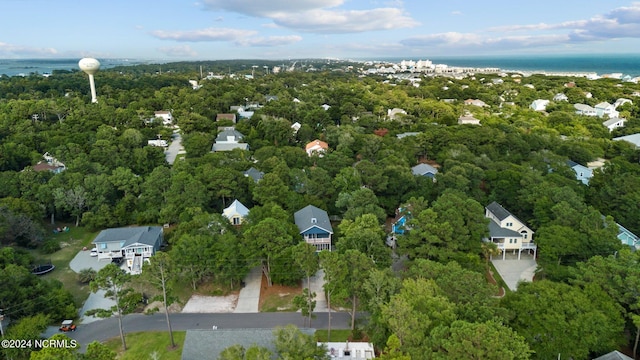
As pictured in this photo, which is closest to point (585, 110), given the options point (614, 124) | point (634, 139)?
point (614, 124)

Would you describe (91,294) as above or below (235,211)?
below

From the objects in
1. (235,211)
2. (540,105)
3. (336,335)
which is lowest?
(336,335)

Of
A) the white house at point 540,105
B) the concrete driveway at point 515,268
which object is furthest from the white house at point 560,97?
the concrete driveway at point 515,268

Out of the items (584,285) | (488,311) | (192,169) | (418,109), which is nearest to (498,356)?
(488,311)

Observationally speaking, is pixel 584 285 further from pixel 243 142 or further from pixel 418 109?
pixel 418 109

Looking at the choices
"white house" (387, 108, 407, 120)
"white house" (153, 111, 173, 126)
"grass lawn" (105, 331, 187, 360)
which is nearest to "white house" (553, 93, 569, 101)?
"white house" (387, 108, 407, 120)

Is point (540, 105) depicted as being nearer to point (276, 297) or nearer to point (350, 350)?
point (276, 297)

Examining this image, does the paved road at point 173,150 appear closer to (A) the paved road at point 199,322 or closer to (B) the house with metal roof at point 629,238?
(A) the paved road at point 199,322

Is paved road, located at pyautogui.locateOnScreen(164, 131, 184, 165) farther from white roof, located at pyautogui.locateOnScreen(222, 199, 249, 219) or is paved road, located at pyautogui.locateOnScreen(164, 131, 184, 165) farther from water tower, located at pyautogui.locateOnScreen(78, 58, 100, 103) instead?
water tower, located at pyautogui.locateOnScreen(78, 58, 100, 103)
